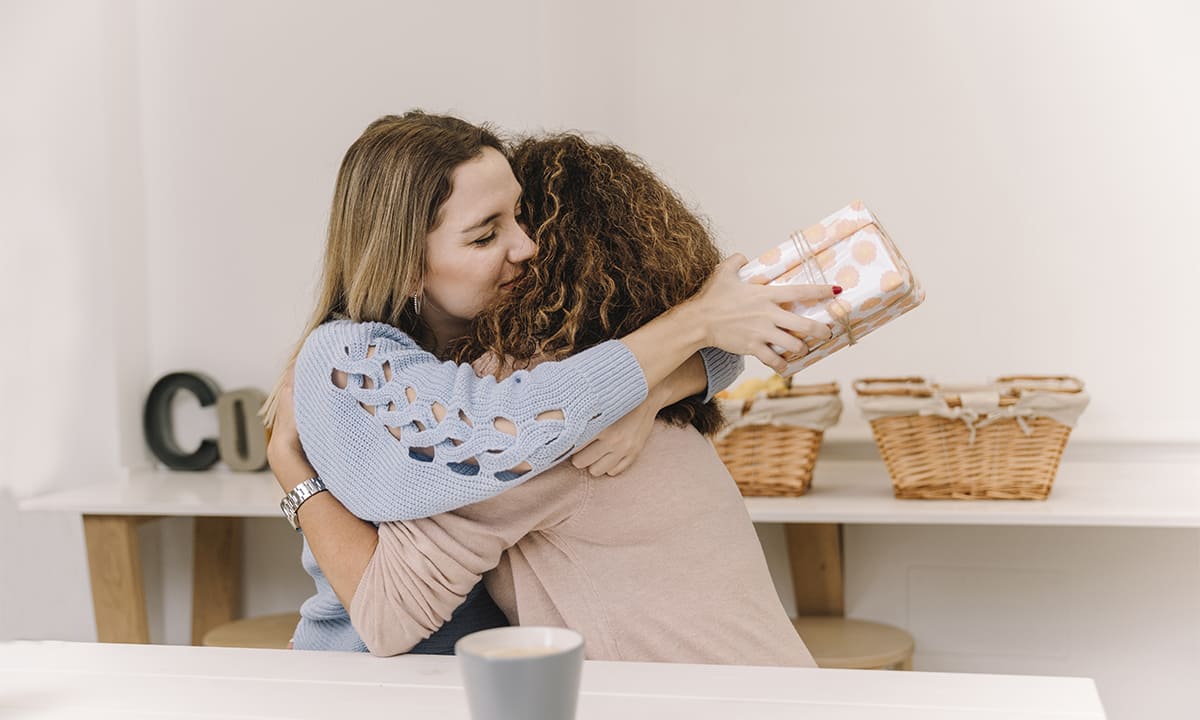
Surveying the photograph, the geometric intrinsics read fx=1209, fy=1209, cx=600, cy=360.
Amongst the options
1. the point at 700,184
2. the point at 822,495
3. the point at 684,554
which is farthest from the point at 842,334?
the point at 700,184

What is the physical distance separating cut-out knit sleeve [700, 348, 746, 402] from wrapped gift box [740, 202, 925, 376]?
10cm

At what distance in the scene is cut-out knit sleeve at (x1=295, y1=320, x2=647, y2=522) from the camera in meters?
1.03

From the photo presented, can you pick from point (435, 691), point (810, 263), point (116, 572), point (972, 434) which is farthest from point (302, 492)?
point (116, 572)

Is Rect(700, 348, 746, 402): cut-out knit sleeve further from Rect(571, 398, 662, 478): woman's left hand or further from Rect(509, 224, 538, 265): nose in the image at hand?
Rect(509, 224, 538, 265): nose

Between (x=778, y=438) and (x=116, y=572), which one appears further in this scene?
(x=116, y=572)

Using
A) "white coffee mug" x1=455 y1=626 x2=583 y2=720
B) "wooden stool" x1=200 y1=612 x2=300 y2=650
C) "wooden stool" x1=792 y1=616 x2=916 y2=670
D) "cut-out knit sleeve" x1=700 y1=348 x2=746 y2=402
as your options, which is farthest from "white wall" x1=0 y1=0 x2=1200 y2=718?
"white coffee mug" x1=455 y1=626 x2=583 y2=720

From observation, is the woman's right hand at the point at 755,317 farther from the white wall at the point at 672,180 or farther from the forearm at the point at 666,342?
the white wall at the point at 672,180

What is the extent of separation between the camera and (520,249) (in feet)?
3.87

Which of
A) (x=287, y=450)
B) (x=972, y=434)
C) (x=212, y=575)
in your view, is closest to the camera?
(x=287, y=450)

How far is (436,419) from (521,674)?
398 millimetres

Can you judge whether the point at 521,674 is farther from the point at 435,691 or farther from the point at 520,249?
the point at 520,249

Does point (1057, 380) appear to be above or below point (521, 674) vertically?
below

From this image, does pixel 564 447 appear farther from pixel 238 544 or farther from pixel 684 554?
pixel 238 544

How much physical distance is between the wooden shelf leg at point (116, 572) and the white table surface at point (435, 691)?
1338mm
